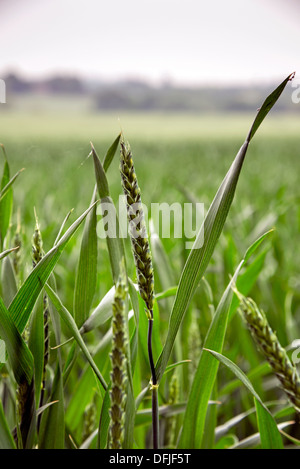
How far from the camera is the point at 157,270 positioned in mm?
562

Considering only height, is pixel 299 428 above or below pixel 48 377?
below

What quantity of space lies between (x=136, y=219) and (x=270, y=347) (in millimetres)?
87

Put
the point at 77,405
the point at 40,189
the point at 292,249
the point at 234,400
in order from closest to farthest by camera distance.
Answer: the point at 77,405 < the point at 234,400 < the point at 292,249 < the point at 40,189

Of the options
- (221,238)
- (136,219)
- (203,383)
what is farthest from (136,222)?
(221,238)

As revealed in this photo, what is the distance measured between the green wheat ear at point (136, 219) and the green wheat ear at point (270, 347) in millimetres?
46

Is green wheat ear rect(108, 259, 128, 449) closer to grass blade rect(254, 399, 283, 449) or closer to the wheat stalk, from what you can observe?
the wheat stalk

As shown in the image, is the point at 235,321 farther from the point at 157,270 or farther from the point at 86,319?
the point at 86,319

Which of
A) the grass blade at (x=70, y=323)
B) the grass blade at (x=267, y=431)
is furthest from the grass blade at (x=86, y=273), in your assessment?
the grass blade at (x=267, y=431)

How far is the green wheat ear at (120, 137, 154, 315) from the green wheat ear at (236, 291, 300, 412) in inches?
1.8

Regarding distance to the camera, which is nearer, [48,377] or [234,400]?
[48,377]

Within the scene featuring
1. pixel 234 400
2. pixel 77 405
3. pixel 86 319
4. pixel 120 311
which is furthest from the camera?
pixel 234 400
